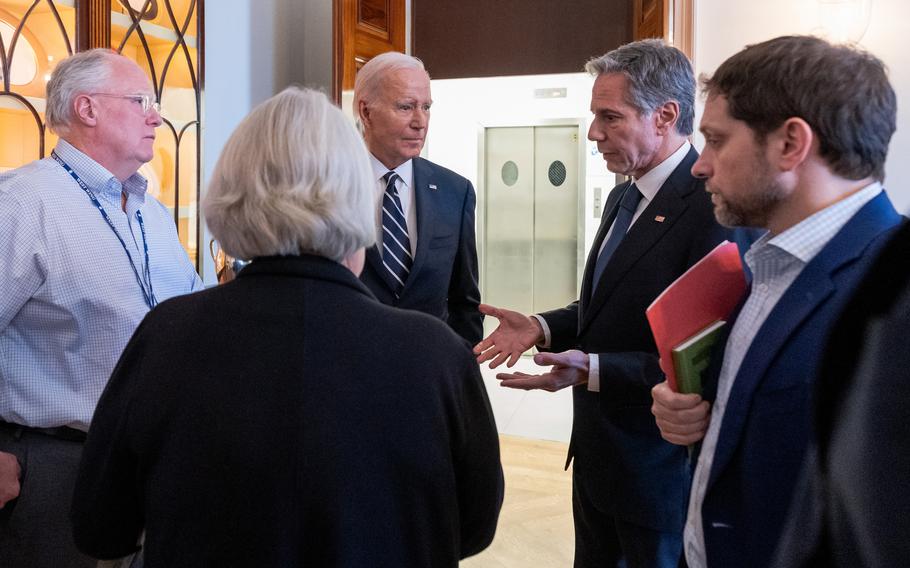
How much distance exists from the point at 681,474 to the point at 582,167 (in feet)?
21.1

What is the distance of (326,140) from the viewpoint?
1.13 meters

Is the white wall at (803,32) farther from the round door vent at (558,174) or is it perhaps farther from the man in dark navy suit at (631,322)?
the round door vent at (558,174)

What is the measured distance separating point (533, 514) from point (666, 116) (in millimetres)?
2650

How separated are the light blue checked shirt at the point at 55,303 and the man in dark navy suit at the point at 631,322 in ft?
3.14

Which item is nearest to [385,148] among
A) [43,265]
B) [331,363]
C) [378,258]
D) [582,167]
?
[378,258]

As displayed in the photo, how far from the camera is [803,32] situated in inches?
169

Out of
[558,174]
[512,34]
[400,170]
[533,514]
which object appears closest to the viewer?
[400,170]

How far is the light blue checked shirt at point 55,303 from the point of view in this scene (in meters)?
1.85

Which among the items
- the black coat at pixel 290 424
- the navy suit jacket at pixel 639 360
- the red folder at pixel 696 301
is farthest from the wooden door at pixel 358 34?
the black coat at pixel 290 424

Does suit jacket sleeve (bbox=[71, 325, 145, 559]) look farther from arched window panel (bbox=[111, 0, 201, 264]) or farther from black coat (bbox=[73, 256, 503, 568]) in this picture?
arched window panel (bbox=[111, 0, 201, 264])

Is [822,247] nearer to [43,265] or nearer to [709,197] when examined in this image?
[709,197]

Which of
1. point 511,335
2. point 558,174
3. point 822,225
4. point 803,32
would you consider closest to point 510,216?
point 558,174

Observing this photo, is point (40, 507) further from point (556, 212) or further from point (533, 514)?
point (556, 212)

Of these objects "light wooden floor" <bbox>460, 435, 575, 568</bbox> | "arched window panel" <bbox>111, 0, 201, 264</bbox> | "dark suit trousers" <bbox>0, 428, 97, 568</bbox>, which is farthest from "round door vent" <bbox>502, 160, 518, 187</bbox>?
"dark suit trousers" <bbox>0, 428, 97, 568</bbox>
